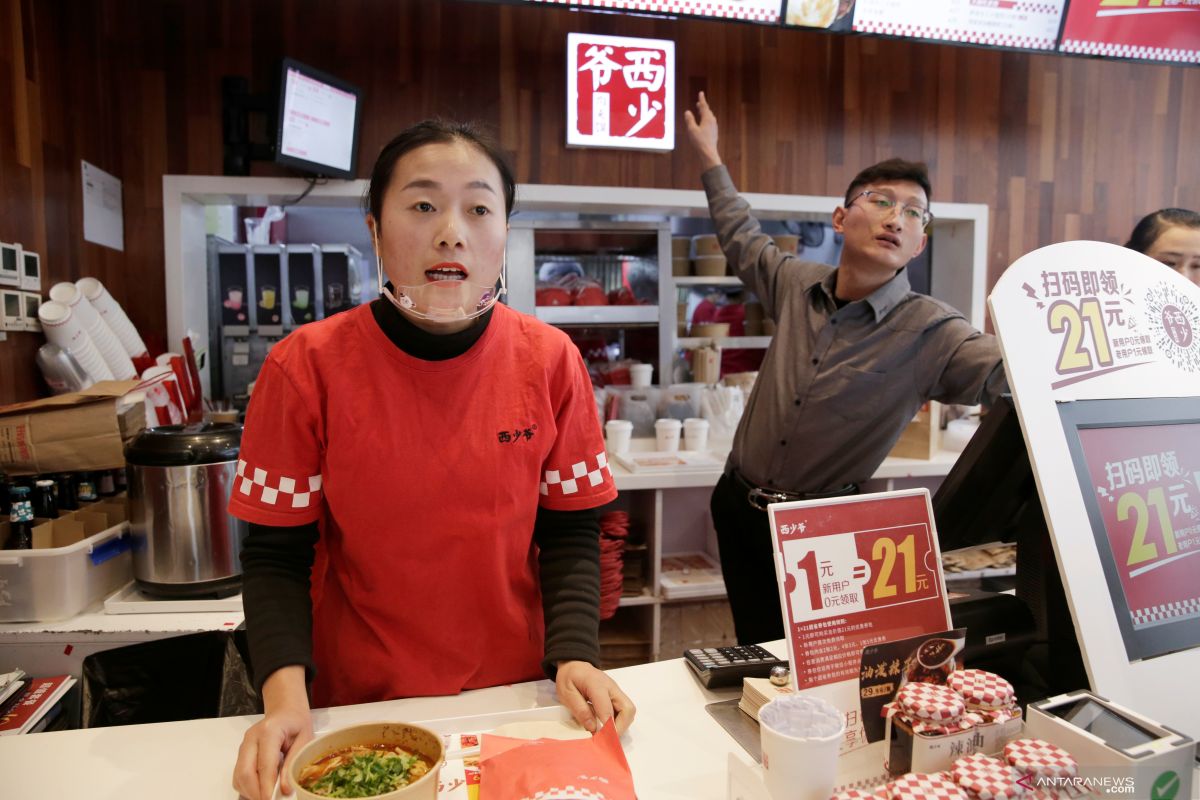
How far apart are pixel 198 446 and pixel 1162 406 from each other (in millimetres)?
1958

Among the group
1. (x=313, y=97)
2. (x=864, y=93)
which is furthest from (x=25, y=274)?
(x=864, y=93)

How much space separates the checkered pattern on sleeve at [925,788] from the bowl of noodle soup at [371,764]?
0.45 metres

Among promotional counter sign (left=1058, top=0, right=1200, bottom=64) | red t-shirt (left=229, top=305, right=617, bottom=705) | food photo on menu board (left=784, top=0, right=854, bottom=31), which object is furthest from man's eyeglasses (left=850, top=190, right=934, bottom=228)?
promotional counter sign (left=1058, top=0, right=1200, bottom=64)

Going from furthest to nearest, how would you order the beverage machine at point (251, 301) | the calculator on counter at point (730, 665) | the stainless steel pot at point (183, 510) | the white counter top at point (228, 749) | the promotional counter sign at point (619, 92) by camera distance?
the beverage machine at point (251, 301) → the promotional counter sign at point (619, 92) → the stainless steel pot at point (183, 510) → the calculator on counter at point (730, 665) → the white counter top at point (228, 749)

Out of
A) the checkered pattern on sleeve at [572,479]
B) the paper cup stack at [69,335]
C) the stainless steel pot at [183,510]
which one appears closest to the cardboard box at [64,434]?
the stainless steel pot at [183,510]

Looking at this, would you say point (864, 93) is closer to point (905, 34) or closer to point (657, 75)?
point (905, 34)

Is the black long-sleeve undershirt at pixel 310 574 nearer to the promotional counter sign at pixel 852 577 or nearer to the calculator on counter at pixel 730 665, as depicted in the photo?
the calculator on counter at pixel 730 665

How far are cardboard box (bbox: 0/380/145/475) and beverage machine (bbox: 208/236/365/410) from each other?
58.6 inches

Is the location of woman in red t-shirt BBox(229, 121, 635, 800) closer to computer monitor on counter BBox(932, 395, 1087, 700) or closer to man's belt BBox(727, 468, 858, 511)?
computer monitor on counter BBox(932, 395, 1087, 700)

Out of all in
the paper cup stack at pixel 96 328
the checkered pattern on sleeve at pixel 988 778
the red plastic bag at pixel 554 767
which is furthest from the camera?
the paper cup stack at pixel 96 328

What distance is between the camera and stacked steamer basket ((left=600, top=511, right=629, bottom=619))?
107 inches

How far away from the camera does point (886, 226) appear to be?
204 centimetres

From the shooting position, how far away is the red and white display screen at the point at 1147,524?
88 centimetres

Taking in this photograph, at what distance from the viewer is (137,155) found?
3.02 metres
